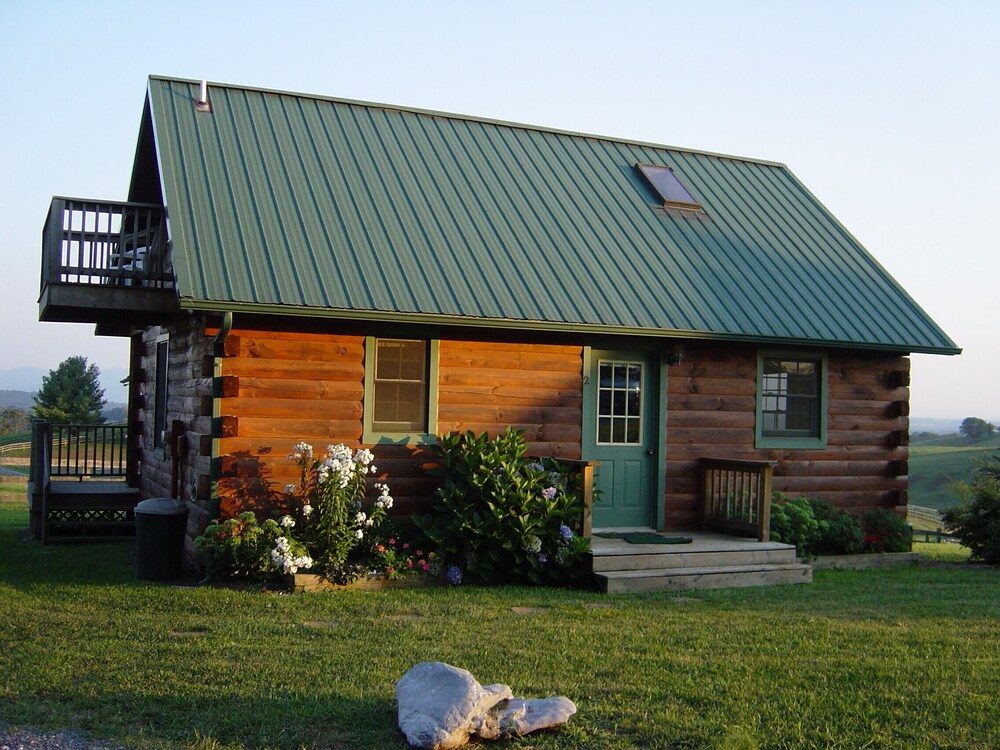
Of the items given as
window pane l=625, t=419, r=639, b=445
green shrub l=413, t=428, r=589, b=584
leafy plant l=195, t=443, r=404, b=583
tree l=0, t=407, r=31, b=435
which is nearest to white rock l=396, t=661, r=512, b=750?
leafy plant l=195, t=443, r=404, b=583

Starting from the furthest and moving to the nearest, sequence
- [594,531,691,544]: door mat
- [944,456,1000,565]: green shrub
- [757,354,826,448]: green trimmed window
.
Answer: [944,456,1000,565]: green shrub
[757,354,826,448]: green trimmed window
[594,531,691,544]: door mat

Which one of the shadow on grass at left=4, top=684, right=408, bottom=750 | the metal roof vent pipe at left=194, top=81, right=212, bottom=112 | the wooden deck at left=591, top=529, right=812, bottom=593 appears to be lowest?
the shadow on grass at left=4, top=684, right=408, bottom=750

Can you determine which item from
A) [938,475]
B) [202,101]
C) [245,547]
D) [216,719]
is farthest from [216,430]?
[938,475]

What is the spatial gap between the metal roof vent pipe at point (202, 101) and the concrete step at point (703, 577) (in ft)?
26.3

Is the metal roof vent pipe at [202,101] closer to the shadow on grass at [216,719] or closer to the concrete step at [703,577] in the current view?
the concrete step at [703,577]

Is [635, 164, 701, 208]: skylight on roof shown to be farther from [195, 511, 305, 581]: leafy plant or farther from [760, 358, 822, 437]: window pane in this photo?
[195, 511, 305, 581]: leafy plant

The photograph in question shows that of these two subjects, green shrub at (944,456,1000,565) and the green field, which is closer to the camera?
green shrub at (944,456,1000,565)

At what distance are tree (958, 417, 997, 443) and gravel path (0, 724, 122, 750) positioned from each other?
349 feet

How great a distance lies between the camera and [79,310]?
1314 cm

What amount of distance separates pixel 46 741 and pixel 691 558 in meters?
7.66

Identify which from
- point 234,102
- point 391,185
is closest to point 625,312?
point 391,185

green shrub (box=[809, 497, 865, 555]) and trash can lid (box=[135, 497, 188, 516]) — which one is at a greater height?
trash can lid (box=[135, 497, 188, 516])

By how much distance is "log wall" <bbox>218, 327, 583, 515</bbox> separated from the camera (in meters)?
10.8

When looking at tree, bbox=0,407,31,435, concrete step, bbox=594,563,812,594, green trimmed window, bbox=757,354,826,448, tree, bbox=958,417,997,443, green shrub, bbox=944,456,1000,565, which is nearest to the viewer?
concrete step, bbox=594,563,812,594
